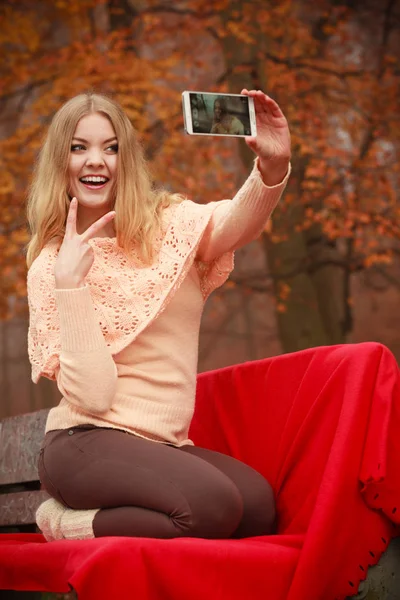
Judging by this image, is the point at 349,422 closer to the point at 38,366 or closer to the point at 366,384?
the point at 366,384

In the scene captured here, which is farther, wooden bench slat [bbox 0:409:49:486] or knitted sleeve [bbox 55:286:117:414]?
wooden bench slat [bbox 0:409:49:486]

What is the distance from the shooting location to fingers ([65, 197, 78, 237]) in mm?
1965

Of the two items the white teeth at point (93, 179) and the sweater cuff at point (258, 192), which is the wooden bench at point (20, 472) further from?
the sweater cuff at point (258, 192)

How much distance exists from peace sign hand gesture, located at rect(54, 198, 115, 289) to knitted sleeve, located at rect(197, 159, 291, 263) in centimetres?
25

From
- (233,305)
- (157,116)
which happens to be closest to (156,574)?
(233,305)

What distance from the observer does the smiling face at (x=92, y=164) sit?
6.92 feet

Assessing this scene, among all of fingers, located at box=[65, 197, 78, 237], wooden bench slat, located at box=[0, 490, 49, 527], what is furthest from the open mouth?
wooden bench slat, located at box=[0, 490, 49, 527]

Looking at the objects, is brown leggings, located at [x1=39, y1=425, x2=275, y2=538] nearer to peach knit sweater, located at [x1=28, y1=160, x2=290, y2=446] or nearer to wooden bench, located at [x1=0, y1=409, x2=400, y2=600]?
peach knit sweater, located at [x1=28, y1=160, x2=290, y2=446]

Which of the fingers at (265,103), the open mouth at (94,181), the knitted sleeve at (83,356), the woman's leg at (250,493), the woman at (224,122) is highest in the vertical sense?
the fingers at (265,103)

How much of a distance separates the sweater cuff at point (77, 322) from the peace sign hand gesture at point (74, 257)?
0.02 m

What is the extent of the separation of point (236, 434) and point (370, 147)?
3631 mm

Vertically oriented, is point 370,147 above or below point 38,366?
above

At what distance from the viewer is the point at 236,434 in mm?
2172

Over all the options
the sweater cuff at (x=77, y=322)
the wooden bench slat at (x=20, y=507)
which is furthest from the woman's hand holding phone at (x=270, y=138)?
the wooden bench slat at (x=20, y=507)
